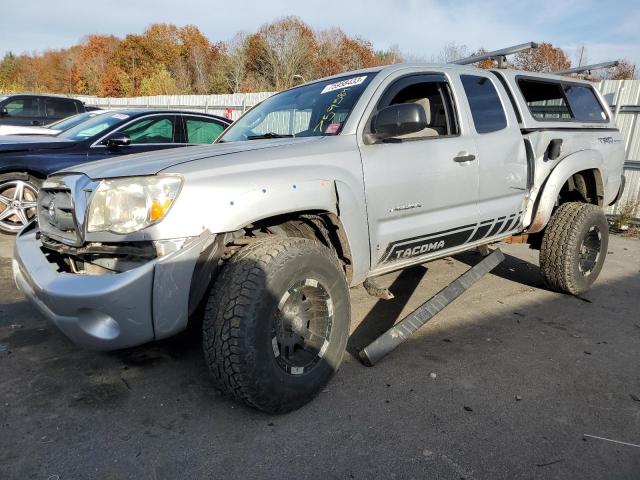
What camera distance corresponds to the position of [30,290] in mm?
2428

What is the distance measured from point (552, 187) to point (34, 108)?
36.6ft

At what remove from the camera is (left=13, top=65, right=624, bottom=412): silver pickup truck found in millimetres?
2113

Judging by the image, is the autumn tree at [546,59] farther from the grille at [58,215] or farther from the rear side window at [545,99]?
the grille at [58,215]

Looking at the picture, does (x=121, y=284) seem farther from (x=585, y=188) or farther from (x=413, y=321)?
(x=585, y=188)

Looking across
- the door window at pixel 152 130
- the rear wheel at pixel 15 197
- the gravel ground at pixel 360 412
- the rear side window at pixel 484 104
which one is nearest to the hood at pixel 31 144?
the rear wheel at pixel 15 197

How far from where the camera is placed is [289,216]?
2564 mm

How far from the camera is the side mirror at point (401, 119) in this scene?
8.59 feet

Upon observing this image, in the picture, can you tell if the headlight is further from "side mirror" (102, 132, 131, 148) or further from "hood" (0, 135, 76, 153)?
"hood" (0, 135, 76, 153)

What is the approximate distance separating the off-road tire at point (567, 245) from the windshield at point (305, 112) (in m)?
2.23

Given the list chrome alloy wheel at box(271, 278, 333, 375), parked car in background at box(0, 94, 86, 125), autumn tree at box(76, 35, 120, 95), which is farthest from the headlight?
autumn tree at box(76, 35, 120, 95)

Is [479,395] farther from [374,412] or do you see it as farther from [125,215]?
[125,215]

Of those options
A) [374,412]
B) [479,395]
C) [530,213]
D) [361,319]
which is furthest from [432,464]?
[530,213]

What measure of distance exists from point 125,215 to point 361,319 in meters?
2.09

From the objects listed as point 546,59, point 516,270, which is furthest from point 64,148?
point 546,59
